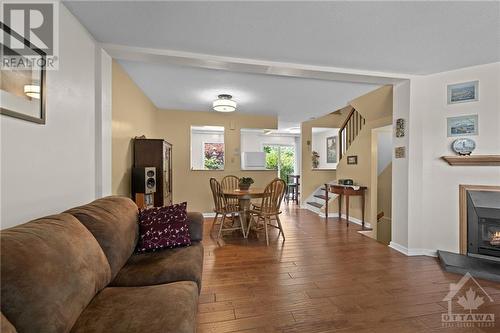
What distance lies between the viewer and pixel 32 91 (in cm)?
144

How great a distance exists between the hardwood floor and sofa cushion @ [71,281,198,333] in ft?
1.88

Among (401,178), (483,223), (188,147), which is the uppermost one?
(188,147)

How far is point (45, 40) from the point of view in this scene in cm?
160

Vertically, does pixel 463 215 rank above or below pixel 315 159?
below

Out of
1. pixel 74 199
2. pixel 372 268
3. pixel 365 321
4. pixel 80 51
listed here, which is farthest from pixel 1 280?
pixel 372 268

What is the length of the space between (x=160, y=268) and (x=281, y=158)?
803 centimetres

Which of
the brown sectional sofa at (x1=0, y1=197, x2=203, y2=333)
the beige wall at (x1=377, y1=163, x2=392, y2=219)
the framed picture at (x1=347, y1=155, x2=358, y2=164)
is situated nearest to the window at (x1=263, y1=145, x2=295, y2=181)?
the framed picture at (x1=347, y1=155, x2=358, y2=164)

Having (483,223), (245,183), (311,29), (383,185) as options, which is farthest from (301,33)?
(383,185)

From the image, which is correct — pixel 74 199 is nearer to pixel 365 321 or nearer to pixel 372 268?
pixel 365 321

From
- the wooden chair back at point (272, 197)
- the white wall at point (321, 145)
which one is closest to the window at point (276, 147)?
the white wall at point (321, 145)

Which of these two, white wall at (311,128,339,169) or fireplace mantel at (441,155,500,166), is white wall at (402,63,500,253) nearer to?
fireplace mantel at (441,155,500,166)

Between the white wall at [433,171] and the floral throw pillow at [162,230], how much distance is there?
2.87m

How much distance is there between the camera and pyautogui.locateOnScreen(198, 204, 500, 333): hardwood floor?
171 cm

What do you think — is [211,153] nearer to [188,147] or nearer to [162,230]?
[188,147]
